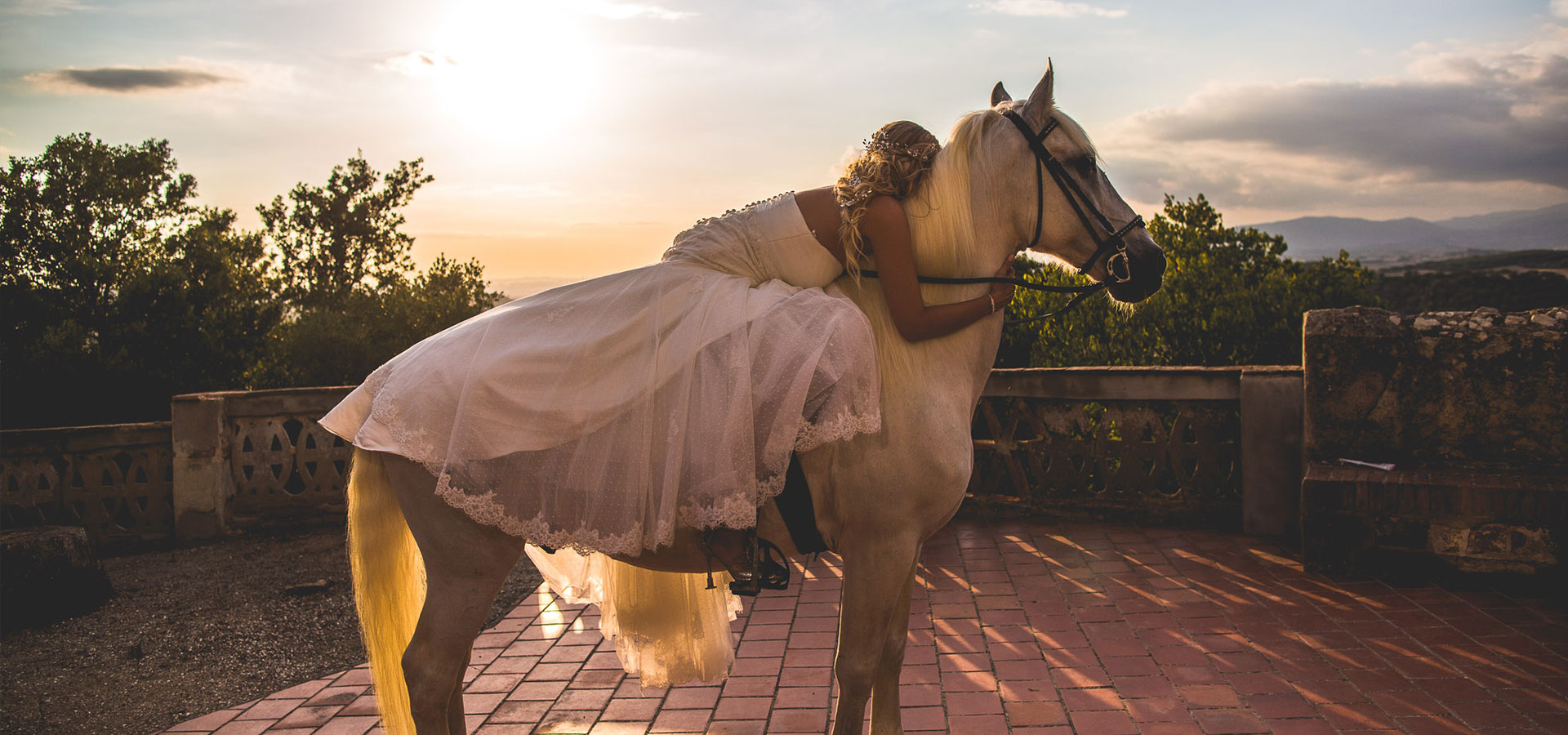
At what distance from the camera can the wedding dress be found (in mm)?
2508

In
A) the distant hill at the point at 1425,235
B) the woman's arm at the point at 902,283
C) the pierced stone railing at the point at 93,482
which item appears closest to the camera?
the woman's arm at the point at 902,283

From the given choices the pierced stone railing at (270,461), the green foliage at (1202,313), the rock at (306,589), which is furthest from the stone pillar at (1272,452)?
the pierced stone railing at (270,461)

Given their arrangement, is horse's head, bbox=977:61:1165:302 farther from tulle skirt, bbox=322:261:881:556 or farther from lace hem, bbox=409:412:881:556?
lace hem, bbox=409:412:881:556

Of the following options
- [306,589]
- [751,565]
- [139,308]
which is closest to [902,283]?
[751,565]

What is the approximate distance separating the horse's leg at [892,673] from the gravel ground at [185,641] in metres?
2.74

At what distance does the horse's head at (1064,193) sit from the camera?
272 cm

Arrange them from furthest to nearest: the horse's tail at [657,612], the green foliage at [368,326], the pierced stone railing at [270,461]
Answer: the green foliage at [368,326] < the pierced stone railing at [270,461] < the horse's tail at [657,612]

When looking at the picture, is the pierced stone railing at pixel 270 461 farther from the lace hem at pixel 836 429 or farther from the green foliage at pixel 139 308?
the lace hem at pixel 836 429

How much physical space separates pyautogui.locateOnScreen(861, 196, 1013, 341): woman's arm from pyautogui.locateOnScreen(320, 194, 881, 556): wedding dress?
0.14 m

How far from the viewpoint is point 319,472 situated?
24.1ft

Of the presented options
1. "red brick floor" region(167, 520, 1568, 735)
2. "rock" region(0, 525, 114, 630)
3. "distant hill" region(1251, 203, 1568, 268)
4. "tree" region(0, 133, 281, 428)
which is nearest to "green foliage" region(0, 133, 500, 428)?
"tree" region(0, 133, 281, 428)

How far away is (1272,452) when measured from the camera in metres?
5.86

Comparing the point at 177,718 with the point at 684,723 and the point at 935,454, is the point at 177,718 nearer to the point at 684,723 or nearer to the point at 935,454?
the point at 684,723

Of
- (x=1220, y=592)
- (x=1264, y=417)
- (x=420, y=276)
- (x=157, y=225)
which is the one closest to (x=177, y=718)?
(x=1220, y=592)
